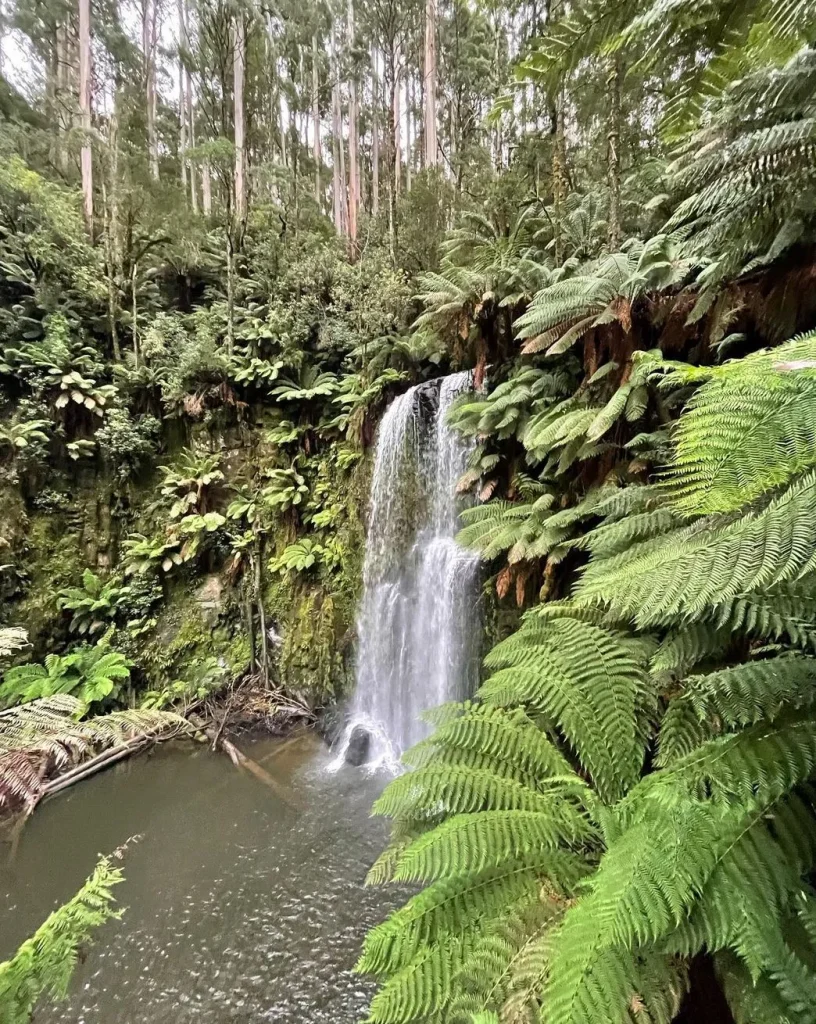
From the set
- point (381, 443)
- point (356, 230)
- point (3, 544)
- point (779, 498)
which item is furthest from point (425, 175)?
point (779, 498)

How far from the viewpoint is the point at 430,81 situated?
11.1 meters

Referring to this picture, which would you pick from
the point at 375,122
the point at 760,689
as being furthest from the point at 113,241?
the point at 760,689

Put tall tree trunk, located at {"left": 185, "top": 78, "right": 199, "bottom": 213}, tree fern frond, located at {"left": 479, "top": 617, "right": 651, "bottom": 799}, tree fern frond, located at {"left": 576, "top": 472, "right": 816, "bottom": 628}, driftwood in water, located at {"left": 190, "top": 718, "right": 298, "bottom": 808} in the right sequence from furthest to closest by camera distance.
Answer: tall tree trunk, located at {"left": 185, "top": 78, "right": 199, "bottom": 213}
driftwood in water, located at {"left": 190, "top": 718, "right": 298, "bottom": 808}
tree fern frond, located at {"left": 479, "top": 617, "right": 651, "bottom": 799}
tree fern frond, located at {"left": 576, "top": 472, "right": 816, "bottom": 628}

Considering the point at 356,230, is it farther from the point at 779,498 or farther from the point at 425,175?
the point at 779,498

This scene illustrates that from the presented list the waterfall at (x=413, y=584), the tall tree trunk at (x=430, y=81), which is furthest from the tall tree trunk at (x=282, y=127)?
A: the waterfall at (x=413, y=584)

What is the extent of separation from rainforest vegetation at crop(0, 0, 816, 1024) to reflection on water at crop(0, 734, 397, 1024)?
88cm

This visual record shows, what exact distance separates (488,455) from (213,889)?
14.6ft

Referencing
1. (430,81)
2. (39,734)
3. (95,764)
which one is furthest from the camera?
(430,81)

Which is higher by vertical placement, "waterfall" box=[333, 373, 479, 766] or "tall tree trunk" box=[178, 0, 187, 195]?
"tall tree trunk" box=[178, 0, 187, 195]

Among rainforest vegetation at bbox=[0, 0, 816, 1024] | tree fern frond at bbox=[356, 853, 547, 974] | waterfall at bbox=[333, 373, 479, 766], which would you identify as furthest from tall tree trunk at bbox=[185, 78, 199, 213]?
tree fern frond at bbox=[356, 853, 547, 974]

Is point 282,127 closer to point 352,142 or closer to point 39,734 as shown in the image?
point 352,142

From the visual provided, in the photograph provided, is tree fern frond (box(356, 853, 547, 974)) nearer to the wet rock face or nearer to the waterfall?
the waterfall

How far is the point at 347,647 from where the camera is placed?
6.65 m

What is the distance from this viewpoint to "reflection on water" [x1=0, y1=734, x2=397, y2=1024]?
10.1 feet
